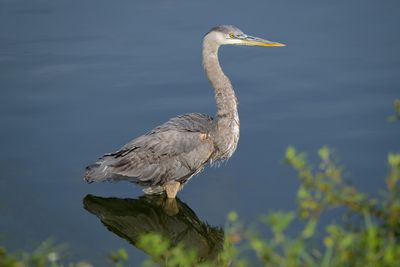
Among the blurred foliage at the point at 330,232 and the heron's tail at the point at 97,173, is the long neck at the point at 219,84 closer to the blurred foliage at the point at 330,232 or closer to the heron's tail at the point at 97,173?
the heron's tail at the point at 97,173

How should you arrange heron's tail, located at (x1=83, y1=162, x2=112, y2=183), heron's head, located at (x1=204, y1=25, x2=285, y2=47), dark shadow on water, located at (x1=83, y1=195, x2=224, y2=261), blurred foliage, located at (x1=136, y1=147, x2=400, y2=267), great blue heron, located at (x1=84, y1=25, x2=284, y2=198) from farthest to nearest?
1. heron's head, located at (x1=204, y1=25, x2=285, y2=47)
2. great blue heron, located at (x1=84, y1=25, x2=284, y2=198)
3. heron's tail, located at (x1=83, y1=162, x2=112, y2=183)
4. dark shadow on water, located at (x1=83, y1=195, x2=224, y2=261)
5. blurred foliage, located at (x1=136, y1=147, x2=400, y2=267)

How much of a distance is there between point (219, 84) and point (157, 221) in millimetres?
1648

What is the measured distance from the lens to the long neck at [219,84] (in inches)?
305

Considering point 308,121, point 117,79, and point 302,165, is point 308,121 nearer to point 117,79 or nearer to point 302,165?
point 117,79

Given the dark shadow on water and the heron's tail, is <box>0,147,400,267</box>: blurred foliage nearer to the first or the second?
the dark shadow on water

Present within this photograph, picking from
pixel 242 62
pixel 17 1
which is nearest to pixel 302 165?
pixel 242 62

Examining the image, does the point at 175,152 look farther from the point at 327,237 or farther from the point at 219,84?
the point at 327,237

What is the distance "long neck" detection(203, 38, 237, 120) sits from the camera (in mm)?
7741

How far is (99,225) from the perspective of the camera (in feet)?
23.6

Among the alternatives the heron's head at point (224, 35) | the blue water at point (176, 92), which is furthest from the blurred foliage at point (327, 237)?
the heron's head at point (224, 35)

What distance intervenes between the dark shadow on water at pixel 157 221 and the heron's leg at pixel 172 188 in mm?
75

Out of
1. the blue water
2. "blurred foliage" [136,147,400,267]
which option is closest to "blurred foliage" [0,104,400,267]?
"blurred foliage" [136,147,400,267]

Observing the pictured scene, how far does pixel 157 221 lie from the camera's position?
7426 millimetres

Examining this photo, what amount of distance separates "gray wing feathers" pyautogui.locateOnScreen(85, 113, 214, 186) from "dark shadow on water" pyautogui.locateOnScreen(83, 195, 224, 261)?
256mm
